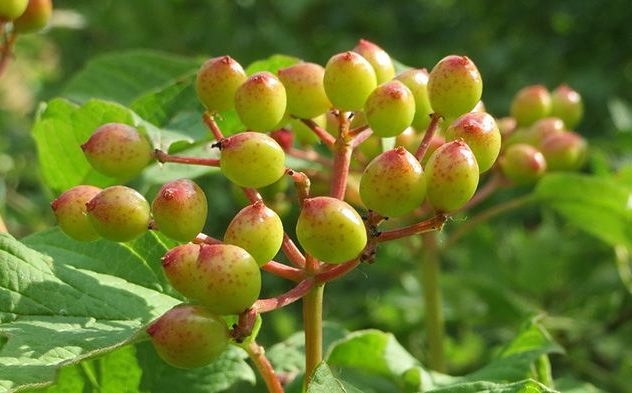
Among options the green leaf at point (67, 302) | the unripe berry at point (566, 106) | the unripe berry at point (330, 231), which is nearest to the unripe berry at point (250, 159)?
the unripe berry at point (330, 231)

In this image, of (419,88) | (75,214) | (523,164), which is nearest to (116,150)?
(75,214)

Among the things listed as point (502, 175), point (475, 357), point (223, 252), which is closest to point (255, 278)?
point (223, 252)

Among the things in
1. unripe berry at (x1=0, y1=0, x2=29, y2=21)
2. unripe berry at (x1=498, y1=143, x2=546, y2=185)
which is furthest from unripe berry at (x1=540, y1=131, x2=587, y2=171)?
unripe berry at (x1=0, y1=0, x2=29, y2=21)

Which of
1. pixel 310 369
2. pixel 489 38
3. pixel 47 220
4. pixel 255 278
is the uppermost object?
pixel 255 278

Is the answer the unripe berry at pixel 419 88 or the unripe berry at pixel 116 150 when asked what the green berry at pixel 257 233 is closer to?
the unripe berry at pixel 116 150

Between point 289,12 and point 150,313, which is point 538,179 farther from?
point 289,12

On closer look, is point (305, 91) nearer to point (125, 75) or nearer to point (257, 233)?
point (257, 233)
